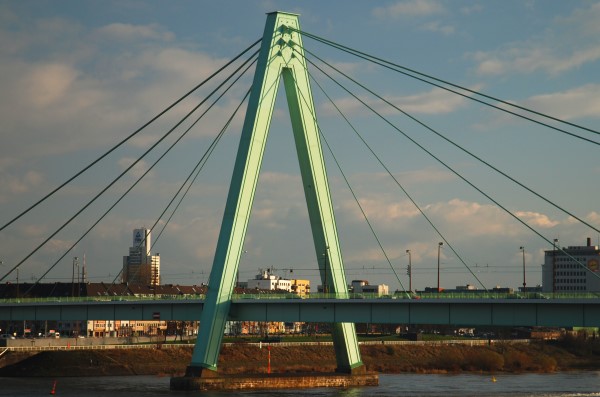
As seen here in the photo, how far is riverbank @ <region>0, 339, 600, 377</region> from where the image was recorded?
4082 inches

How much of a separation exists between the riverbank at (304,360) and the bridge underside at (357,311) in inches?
455

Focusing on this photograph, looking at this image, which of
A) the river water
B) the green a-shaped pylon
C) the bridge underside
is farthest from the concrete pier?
the bridge underside

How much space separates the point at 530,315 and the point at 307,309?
60.6ft

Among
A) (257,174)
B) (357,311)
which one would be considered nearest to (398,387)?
(357,311)

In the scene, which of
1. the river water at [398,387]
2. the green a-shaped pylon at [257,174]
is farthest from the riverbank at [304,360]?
the green a-shaped pylon at [257,174]

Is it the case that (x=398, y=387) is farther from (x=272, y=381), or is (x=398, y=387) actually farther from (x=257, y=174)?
(x=257, y=174)

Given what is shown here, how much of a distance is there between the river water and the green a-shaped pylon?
223 inches

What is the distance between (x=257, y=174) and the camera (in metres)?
76.2

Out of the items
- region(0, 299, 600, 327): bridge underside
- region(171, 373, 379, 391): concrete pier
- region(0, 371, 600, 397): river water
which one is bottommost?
region(0, 371, 600, 397): river water

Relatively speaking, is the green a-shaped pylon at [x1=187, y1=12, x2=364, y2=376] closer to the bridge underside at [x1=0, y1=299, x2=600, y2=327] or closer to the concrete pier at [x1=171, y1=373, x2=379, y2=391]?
the concrete pier at [x1=171, y1=373, x2=379, y2=391]

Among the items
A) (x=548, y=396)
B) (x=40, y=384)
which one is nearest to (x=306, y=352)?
(x=40, y=384)

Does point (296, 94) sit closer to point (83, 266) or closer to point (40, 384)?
point (40, 384)

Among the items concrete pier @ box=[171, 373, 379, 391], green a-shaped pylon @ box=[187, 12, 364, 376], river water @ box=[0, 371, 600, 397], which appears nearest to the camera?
green a-shaped pylon @ box=[187, 12, 364, 376]

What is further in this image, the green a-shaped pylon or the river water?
the river water
